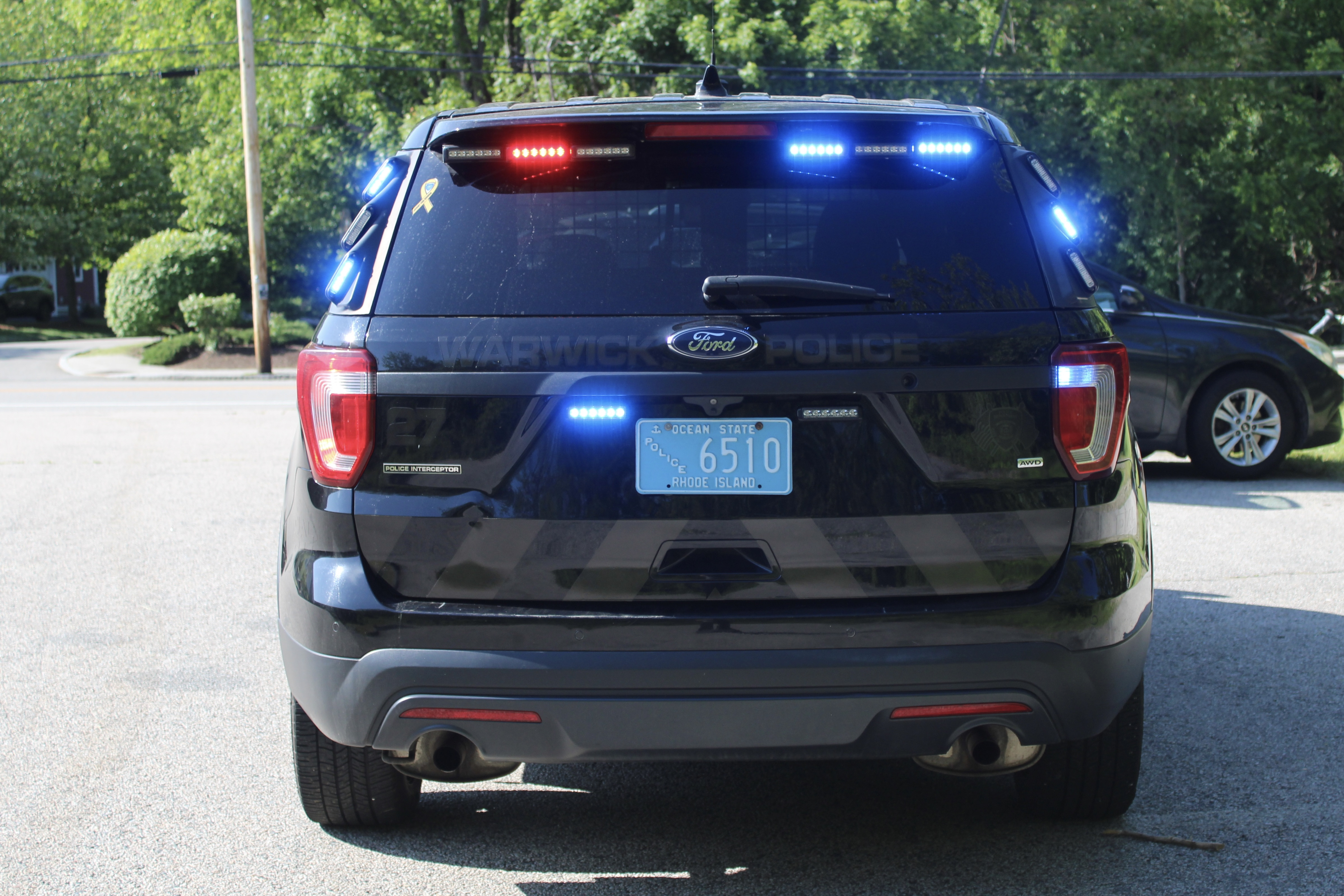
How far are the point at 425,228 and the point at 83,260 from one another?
4847 centimetres

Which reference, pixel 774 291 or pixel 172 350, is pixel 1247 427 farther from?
pixel 172 350

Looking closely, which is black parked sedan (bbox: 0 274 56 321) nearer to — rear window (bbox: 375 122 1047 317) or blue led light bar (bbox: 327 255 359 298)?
blue led light bar (bbox: 327 255 359 298)

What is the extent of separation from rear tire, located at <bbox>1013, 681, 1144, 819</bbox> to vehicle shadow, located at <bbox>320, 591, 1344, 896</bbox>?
0.08m

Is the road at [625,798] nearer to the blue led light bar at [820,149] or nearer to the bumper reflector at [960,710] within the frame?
the bumper reflector at [960,710]

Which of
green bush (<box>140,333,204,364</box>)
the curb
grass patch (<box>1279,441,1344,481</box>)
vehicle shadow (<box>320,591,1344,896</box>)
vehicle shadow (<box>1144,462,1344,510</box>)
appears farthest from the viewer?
green bush (<box>140,333,204,364</box>)

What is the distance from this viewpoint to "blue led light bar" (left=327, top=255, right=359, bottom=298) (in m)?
3.04

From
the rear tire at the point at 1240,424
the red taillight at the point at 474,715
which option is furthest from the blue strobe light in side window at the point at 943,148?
the rear tire at the point at 1240,424

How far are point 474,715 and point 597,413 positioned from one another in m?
0.70

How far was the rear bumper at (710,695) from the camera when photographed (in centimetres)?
275

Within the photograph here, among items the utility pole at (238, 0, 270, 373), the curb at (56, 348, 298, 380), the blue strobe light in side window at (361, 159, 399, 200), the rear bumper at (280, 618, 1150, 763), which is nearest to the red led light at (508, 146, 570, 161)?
the blue strobe light in side window at (361, 159, 399, 200)

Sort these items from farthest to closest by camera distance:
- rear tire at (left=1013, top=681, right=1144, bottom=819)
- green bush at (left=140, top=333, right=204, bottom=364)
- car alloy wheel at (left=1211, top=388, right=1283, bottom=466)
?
1. green bush at (left=140, top=333, right=204, bottom=364)
2. car alloy wheel at (left=1211, top=388, right=1283, bottom=466)
3. rear tire at (left=1013, top=681, right=1144, bottom=819)

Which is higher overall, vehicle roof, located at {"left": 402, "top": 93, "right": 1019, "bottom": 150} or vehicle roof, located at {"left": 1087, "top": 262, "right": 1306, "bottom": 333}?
vehicle roof, located at {"left": 402, "top": 93, "right": 1019, "bottom": 150}

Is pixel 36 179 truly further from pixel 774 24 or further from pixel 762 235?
pixel 762 235

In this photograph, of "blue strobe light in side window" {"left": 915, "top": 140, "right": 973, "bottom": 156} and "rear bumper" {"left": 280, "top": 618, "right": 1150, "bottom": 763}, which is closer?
"rear bumper" {"left": 280, "top": 618, "right": 1150, "bottom": 763}
